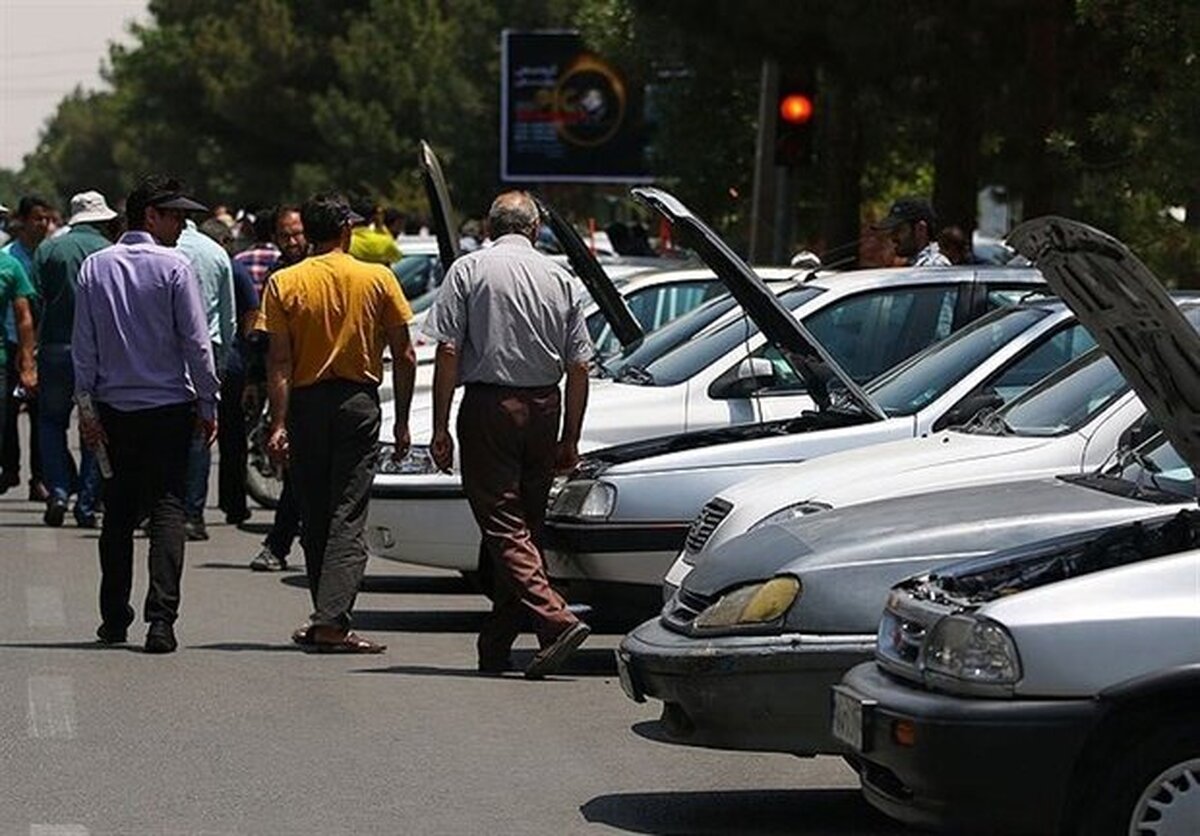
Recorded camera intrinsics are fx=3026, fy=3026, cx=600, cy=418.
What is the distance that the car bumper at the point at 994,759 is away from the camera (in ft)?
22.3

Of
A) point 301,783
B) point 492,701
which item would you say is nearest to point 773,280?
point 492,701

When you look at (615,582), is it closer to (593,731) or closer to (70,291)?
(593,731)

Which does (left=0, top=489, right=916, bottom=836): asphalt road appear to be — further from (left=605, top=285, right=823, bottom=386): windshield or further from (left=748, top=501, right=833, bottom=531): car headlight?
(left=605, top=285, right=823, bottom=386): windshield

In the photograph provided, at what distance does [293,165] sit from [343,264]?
75208 millimetres

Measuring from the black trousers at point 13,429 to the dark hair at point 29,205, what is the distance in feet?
2.95

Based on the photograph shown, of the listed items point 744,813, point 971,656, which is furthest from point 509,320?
point 971,656

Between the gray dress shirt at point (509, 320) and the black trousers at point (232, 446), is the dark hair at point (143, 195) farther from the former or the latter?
the black trousers at point (232, 446)

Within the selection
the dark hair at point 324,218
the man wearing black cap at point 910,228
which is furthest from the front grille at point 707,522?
the man wearing black cap at point 910,228

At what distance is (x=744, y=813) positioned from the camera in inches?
340

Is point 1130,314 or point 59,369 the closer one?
point 1130,314

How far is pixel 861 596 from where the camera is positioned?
812cm

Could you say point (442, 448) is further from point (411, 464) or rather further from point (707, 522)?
point (411, 464)

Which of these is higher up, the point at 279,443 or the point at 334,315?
the point at 334,315

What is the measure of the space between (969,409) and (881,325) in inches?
101
